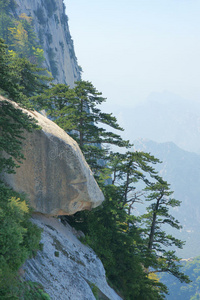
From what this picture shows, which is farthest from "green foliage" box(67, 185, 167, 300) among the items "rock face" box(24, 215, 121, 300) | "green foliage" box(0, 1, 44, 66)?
"green foliage" box(0, 1, 44, 66)

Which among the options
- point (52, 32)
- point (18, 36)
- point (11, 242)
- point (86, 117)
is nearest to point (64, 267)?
point (11, 242)

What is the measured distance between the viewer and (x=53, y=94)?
26125 mm

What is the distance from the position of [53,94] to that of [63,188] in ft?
44.2

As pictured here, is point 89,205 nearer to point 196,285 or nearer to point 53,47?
point 53,47

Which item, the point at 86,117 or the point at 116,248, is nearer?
the point at 116,248

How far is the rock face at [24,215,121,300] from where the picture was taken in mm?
11992

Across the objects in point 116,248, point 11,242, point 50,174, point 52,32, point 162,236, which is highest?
point 52,32

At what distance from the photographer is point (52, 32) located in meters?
97.9

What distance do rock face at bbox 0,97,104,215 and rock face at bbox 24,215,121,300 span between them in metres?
1.60

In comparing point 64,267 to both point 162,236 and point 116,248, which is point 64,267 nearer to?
point 116,248

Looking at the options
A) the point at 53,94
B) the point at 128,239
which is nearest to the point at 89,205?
the point at 128,239

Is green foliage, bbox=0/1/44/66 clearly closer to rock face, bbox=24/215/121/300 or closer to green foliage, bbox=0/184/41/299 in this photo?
rock face, bbox=24/215/121/300

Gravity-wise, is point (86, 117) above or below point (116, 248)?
above

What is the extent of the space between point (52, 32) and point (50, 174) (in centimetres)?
9728
